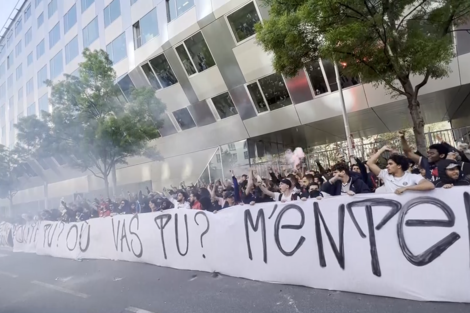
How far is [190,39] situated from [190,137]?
4.97 metres

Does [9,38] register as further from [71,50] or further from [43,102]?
[71,50]

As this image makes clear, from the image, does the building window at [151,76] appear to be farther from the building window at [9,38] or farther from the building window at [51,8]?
the building window at [9,38]

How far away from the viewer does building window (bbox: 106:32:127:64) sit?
18.9 meters

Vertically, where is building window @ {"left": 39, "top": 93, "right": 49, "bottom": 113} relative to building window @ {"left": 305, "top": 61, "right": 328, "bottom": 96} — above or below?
above

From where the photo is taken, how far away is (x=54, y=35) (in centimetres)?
2784

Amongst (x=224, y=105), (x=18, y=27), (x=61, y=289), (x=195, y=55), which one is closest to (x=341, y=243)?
(x=61, y=289)

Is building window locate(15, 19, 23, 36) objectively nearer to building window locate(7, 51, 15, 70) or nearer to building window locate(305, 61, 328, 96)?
building window locate(7, 51, 15, 70)

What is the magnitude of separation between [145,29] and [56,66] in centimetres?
1380

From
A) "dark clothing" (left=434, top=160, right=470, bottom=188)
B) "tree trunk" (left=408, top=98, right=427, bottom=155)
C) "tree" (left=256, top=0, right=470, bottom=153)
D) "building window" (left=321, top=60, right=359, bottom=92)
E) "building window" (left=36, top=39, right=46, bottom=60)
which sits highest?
"building window" (left=36, top=39, right=46, bottom=60)

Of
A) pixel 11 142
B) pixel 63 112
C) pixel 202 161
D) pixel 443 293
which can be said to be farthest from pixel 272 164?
pixel 11 142

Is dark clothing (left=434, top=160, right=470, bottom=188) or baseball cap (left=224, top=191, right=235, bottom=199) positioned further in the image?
baseball cap (left=224, top=191, right=235, bottom=199)

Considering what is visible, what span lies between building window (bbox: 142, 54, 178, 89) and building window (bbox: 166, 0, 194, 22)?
2.00 metres

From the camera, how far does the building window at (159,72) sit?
16516 mm

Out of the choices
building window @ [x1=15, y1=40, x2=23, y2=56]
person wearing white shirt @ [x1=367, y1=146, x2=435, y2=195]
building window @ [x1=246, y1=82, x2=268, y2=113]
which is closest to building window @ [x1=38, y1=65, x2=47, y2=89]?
building window @ [x1=15, y1=40, x2=23, y2=56]
